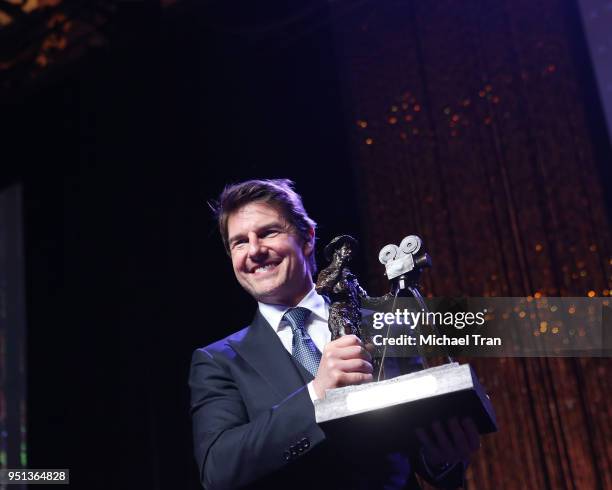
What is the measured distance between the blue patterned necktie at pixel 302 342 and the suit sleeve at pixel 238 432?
0.13 meters

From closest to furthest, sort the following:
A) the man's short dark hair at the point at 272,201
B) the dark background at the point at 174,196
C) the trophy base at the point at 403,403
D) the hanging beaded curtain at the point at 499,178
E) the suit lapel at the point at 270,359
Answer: the trophy base at the point at 403,403 → the suit lapel at the point at 270,359 → the man's short dark hair at the point at 272,201 → the hanging beaded curtain at the point at 499,178 → the dark background at the point at 174,196

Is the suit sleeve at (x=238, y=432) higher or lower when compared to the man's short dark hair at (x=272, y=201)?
lower

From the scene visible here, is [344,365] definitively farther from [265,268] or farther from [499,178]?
[499,178]

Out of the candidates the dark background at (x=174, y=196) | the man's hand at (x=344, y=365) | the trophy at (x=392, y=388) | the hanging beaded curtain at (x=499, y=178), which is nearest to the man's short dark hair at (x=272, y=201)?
the trophy at (x=392, y=388)

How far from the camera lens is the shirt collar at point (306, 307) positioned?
137 centimetres

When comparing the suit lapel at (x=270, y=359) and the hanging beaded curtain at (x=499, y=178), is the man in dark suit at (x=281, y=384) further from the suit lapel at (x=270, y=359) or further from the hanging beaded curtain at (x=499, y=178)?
the hanging beaded curtain at (x=499, y=178)

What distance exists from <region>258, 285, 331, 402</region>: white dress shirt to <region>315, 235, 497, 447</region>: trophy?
154mm

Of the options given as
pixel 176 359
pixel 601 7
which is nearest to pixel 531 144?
pixel 601 7

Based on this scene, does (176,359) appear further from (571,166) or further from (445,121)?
(571,166)

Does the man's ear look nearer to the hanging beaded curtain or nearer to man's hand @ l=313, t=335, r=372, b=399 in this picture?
man's hand @ l=313, t=335, r=372, b=399

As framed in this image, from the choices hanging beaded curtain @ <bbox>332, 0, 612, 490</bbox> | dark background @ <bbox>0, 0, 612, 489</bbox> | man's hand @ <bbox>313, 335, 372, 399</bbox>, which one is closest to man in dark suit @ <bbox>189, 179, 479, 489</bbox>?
man's hand @ <bbox>313, 335, 372, 399</bbox>

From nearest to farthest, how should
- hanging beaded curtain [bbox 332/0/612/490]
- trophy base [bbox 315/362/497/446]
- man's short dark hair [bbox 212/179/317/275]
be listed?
trophy base [bbox 315/362/497/446] → man's short dark hair [bbox 212/179/317/275] → hanging beaded curtain [bbox 332/0/612/490]

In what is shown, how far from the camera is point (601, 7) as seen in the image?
2.66 meters

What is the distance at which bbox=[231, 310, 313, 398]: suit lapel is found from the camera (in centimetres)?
131
